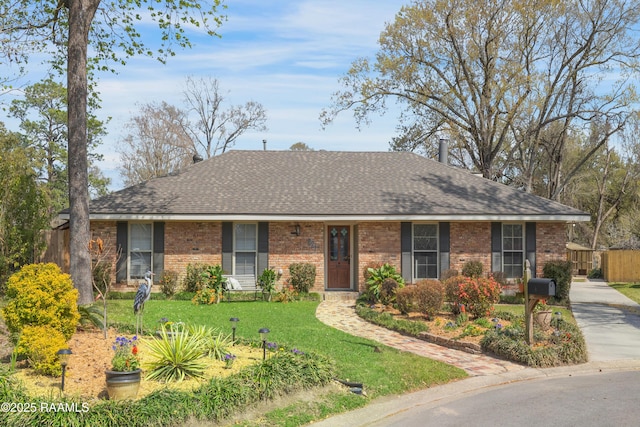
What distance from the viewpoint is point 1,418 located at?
20.5 feet

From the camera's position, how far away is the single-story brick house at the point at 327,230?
63.2 ft

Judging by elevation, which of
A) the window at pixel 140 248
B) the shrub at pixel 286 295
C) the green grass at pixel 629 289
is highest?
the window at pixel 140 248

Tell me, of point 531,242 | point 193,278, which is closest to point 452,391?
point 193,278

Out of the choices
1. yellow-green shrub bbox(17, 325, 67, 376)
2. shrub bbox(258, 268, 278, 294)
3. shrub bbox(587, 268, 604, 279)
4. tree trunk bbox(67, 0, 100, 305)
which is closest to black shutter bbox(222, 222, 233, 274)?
shrub bbox(258, 268, 278, 294)

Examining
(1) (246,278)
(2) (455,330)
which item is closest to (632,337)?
(2) (455,330)

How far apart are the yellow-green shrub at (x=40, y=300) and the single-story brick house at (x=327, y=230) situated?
10171 mm

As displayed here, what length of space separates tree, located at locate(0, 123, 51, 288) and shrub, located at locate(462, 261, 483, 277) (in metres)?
13.2

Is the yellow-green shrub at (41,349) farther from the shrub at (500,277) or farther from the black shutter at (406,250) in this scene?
the shrub at (500,277)

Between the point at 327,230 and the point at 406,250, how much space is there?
109 inches

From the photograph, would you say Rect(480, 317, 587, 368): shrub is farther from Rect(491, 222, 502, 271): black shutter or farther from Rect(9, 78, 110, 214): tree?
Rect(9, 78, 110, 214): tree

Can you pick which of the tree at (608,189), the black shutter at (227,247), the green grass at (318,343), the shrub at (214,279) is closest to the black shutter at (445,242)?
the green grass at (318,343)

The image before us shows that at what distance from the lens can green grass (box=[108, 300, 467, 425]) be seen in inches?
342

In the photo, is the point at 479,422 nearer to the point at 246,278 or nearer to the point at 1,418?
the point at 1,418

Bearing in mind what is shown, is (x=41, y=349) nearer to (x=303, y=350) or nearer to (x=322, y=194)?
(x=303, y=350)
